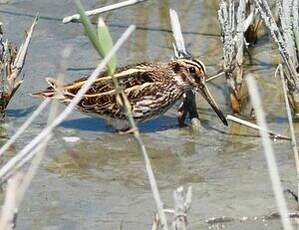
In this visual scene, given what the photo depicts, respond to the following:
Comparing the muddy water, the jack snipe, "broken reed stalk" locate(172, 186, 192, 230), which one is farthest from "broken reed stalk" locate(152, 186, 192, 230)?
the jack snipe

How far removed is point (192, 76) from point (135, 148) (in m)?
0.75

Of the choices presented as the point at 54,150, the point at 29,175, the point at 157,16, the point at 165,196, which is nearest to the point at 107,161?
the point at 54,150

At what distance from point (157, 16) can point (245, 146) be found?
2519mm

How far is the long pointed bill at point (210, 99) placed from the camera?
23.5ft

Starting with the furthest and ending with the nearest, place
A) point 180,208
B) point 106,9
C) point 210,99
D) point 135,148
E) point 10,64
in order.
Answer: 1. point 106,9
2. point 210,99
3. point 10,64
4. point 135,148
5. point 180,208

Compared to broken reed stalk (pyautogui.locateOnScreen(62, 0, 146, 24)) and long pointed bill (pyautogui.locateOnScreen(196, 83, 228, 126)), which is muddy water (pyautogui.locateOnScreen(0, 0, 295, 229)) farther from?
broken reed stalk (pyautogui.locateOnScreen(62, 0, 146, 24))

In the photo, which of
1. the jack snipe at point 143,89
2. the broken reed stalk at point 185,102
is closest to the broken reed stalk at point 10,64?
the jack snipe at point 143,89

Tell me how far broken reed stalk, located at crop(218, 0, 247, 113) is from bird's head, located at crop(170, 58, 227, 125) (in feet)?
0.63

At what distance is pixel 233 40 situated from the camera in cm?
715

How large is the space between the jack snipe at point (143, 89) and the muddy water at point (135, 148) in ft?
0.44

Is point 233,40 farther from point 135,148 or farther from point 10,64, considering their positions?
point 10,64

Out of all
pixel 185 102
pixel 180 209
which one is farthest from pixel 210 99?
pixel 180 209

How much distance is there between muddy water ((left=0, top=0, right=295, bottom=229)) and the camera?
18.9ft

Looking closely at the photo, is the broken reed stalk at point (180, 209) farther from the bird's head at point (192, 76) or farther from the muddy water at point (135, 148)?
the bird's head at point (192, 76)
